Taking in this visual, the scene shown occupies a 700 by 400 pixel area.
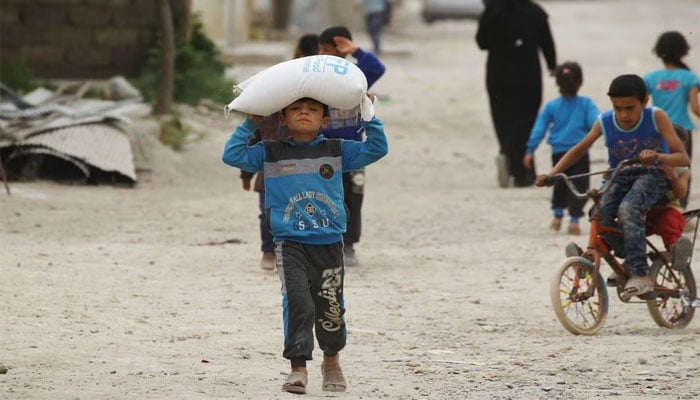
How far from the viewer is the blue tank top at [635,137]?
7965mm

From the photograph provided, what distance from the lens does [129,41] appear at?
60.2 feet

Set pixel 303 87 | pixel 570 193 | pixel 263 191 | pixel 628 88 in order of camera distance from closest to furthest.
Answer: pixel 303 87 → pixel 628 88 → pixel 263 191 → pixel 570 193

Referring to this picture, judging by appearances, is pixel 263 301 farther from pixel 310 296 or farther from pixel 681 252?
pixel 310 296

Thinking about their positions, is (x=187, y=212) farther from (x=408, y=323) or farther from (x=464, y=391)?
(x=464, y=391)

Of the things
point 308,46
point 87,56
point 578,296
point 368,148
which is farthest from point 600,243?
point 87,56

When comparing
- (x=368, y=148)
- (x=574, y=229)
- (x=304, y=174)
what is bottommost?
(x=574, y=229)

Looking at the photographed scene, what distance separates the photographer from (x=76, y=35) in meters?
18.0

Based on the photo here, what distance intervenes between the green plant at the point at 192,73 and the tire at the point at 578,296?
32.8 feet

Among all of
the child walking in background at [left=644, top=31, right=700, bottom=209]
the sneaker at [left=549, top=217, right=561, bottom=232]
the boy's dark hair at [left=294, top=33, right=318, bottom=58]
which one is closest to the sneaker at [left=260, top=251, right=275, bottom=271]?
the boy's dark hair at [left=294, top=33, right=318, bottom=58]

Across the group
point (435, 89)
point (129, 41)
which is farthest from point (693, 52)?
point (129, 41)

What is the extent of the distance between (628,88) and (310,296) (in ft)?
7.97

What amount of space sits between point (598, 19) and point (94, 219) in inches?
1445

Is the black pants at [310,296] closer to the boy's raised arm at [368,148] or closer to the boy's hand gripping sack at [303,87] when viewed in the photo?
the boy's raised arm at [368,148]

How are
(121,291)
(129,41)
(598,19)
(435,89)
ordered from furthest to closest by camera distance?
A: (598,19) < (435,89) < (129,41) < (121,291)
